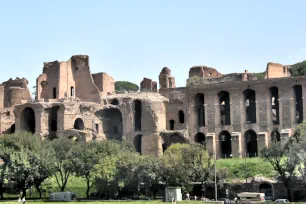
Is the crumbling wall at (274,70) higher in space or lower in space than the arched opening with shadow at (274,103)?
higher

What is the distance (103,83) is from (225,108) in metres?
18.8

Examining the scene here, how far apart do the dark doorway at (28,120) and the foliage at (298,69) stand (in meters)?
41.9

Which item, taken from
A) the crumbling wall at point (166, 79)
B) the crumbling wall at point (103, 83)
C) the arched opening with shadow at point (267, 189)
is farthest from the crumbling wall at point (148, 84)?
the arched opening with shadow at point (267, 189)

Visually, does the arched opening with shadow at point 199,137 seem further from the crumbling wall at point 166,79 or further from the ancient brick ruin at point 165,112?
the crumbling wall at point 166,79

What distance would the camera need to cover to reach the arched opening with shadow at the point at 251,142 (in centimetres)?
7694

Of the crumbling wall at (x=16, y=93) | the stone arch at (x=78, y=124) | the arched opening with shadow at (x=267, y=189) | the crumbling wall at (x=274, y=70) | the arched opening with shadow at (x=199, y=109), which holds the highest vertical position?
the crumbling wall at (x=274, y=70)

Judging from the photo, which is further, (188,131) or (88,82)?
(88,82)

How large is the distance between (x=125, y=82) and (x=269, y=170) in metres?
85.6

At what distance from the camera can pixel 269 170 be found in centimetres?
6041

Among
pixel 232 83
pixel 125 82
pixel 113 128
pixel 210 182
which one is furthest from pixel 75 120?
pixel 125 82

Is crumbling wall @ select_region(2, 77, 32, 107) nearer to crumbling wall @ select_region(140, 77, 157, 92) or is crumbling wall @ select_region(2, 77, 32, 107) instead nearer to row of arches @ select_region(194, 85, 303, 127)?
crumbling wall @ select_region(140, 77, 157, 92)

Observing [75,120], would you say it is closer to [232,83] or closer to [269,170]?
[232,83]

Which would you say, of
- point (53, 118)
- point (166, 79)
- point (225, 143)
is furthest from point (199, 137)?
point (53, 118)

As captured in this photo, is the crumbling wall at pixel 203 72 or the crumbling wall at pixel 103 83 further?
the crumbling wall at pixel 203 72
